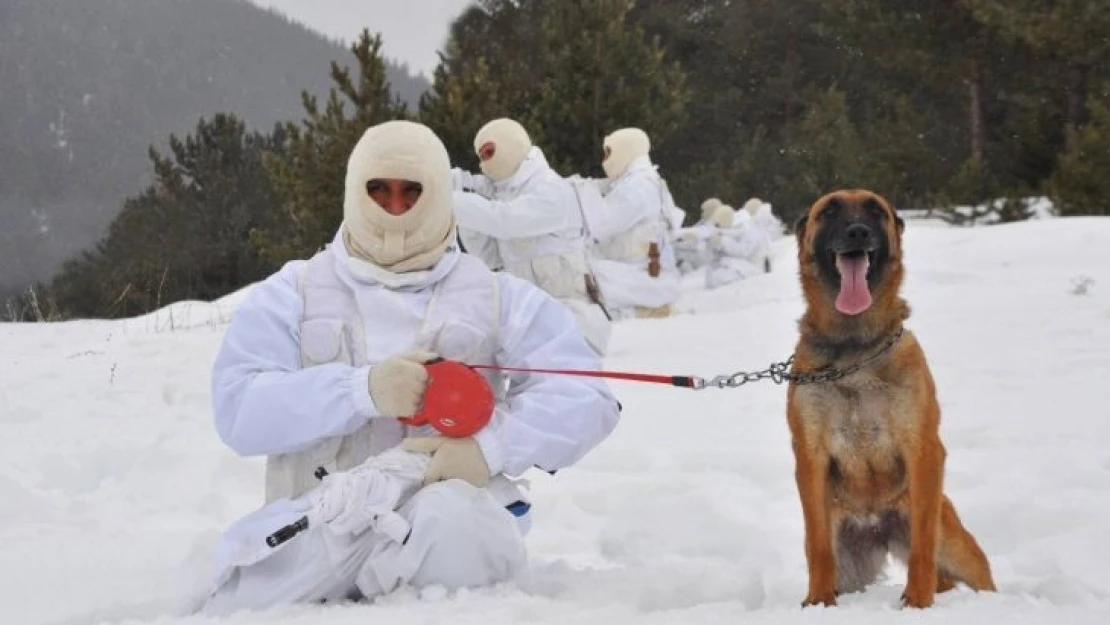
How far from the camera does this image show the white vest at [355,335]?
3.04 m

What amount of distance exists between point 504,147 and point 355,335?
16.3ft

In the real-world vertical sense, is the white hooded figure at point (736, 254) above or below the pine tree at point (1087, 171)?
below

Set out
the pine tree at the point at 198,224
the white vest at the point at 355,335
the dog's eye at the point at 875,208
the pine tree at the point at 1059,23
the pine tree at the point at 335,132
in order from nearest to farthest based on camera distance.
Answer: the dog's eye at the point at 875,208 < the white vest at the point at 355,335 < the pine tree at the point at 335,132 < the pine tree at the point at 1059,23 < the pine tree at the point at 198,224

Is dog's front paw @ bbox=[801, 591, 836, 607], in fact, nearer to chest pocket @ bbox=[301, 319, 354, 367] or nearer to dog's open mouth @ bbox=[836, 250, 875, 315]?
dog's open mouth @ bbox=[836, 250, 875, 315]

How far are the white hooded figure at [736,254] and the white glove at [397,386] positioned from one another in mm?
12762

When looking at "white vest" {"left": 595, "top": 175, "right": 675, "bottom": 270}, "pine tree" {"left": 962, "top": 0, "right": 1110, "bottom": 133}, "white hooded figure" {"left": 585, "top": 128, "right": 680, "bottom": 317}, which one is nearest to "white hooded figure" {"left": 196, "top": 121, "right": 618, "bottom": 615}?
"white hooded figure" {"left": 585, "top": 128, "right": 680, "bottom": 317}

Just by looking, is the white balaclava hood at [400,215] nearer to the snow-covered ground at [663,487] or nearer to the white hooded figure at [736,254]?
the snow-covered ground at [663,487]

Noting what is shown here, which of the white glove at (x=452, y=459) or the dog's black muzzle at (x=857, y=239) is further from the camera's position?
the white glove at (x=452, y=459)

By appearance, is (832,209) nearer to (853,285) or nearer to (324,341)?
(853,285)

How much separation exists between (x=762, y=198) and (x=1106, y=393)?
18509 mm

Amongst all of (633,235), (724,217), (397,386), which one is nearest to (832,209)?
(397,386)

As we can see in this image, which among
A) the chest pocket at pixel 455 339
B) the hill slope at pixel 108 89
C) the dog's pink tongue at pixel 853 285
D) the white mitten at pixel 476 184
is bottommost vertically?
the chest pocket at pixel 455 339

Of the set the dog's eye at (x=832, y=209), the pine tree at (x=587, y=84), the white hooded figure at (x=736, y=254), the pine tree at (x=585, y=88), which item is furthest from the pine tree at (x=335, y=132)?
the dog's eye at (x=832, y=209)

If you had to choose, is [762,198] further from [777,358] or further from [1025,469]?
[1025,469]
